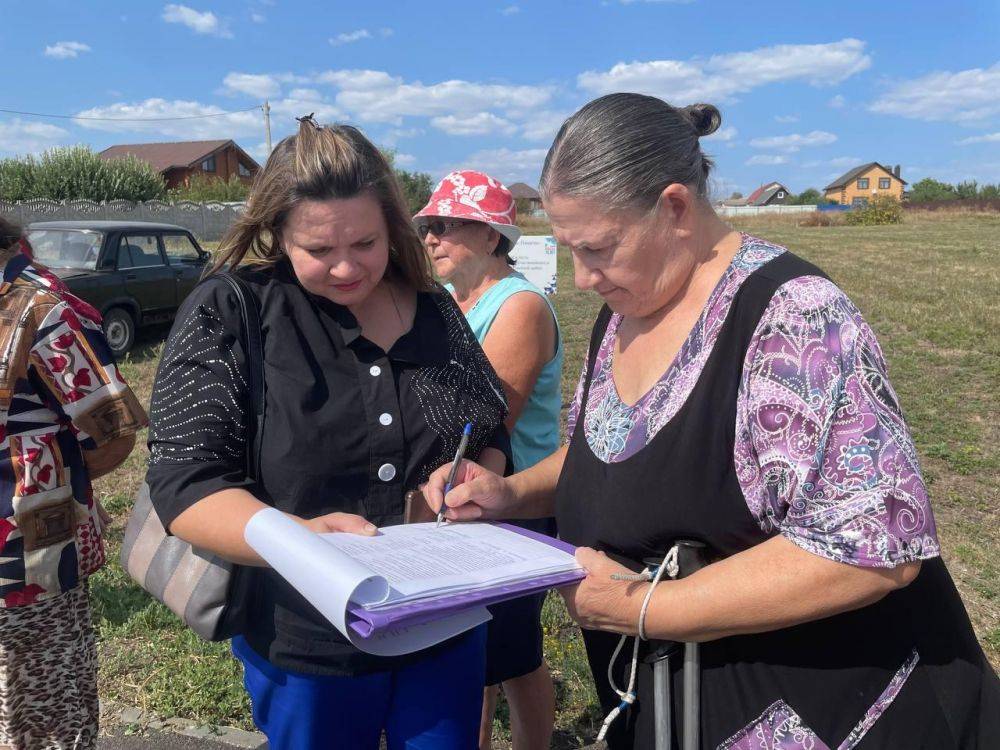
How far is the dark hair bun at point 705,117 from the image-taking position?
147cm

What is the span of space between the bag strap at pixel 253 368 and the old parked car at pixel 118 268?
317 inches

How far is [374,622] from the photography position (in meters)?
1.18

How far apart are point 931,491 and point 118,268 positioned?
8.68 metres

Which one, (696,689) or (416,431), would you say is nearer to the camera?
(696,689)

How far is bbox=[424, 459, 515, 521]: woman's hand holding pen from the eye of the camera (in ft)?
5.57

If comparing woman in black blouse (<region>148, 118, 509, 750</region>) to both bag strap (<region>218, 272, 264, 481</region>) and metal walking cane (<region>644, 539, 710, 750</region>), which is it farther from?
metal walking cane (<region>644, 539, 710, 750</region>)

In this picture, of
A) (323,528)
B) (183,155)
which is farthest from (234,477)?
(183,155)

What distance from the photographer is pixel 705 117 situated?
148cm

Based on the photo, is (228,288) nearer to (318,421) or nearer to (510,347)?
(318,421)

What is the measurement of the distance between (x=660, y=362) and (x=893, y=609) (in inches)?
21.6

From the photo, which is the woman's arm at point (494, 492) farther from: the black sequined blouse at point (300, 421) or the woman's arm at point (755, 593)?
the woman's arm at point (755, 593)

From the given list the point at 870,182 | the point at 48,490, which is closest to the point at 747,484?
the point at 48,490

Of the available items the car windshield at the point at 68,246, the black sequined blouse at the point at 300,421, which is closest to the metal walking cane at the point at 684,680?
the black sequined blouse at the point at 300,421

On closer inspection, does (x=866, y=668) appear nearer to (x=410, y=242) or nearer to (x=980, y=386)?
(x=410, y=242)
